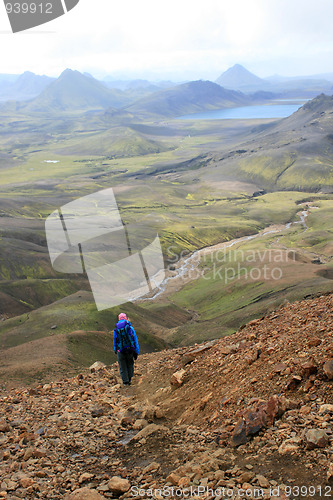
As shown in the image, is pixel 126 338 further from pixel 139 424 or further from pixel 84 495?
pixel 84 495

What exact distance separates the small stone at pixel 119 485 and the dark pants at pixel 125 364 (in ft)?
25.1

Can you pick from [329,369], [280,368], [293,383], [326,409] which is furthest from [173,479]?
[280,368]

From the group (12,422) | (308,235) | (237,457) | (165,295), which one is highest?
(237,457)

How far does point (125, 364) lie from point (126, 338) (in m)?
1.07

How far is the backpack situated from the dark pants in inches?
10.8

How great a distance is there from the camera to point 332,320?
48.0ft

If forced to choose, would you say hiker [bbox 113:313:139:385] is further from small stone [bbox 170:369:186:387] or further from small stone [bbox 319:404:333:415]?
small stone [bbox 319:404:333:415]

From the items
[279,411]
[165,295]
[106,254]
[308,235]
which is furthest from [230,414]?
[308,235]

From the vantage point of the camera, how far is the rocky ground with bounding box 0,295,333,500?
28.4ft

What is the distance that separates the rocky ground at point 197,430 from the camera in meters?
8.65

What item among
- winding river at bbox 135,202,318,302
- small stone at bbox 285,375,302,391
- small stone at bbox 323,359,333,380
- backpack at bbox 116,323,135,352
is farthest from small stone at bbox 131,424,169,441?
winding river at bbox 135,202,318,302

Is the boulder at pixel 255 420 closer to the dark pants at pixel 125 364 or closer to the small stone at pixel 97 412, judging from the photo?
the small stone at pixel 97 412

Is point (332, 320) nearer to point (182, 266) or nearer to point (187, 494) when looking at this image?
point (187, 494)

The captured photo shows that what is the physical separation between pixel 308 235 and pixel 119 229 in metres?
67.0
